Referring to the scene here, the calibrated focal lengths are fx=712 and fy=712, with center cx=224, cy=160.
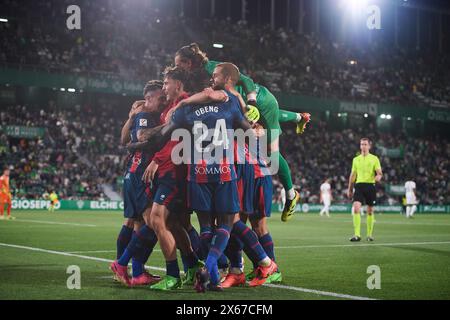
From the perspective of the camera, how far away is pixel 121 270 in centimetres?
828

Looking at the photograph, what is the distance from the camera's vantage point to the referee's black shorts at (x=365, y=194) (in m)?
17.3

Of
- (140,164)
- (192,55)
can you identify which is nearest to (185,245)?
(140,164)

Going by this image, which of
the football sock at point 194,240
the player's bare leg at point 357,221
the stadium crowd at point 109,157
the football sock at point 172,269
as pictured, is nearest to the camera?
the football sock at point 172,269

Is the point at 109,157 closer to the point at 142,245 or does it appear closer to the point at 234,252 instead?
the point at 234,252

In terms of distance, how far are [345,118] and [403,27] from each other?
1398 centimetres

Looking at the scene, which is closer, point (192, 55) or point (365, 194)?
point (192, 55)

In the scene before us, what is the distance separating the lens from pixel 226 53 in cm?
4897

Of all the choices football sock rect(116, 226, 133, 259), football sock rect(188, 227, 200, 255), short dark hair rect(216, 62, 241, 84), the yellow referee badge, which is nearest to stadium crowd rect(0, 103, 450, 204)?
football sock rect(116, 226, 133, 259)

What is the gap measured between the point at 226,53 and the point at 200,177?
1649 inches

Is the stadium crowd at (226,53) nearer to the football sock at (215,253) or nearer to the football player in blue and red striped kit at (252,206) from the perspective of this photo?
the football player in blue and red striped kit at (252,206)

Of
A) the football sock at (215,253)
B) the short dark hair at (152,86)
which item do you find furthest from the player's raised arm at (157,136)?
the football sock at (215,253)

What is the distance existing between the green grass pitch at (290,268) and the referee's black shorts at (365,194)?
3.20ft

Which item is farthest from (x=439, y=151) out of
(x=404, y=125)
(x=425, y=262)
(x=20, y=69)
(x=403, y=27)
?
(x=425, y=262)

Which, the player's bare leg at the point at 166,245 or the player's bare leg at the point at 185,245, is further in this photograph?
the player's bare leg at the point at 185,245
